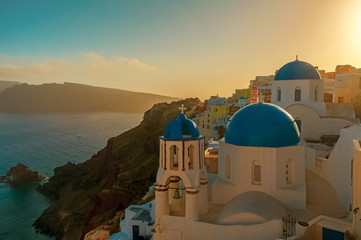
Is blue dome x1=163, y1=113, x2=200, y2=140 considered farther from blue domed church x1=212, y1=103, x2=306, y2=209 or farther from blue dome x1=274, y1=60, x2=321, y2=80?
blue dome x1=274, y1=60, x2=321, y2=80

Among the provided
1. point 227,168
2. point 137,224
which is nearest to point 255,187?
point 227,168

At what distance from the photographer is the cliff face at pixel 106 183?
35.3m

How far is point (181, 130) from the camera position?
11.3 meters

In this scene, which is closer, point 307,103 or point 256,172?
point 256,172

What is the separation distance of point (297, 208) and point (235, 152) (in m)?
3.51

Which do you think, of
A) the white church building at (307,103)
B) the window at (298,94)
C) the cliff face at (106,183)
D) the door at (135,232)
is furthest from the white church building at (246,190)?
the cliff face at (106,183)

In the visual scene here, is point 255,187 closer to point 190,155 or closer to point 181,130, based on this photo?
point 190,155

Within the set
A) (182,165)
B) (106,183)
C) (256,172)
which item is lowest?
(106,183)

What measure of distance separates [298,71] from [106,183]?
37.2m

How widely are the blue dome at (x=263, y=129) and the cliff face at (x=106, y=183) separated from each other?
1982 cm

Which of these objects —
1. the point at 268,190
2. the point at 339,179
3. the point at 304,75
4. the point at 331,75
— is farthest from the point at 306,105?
the point at 331,75

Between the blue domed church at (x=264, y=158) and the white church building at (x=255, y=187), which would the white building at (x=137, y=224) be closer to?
the white church building at (x=255, y=187)

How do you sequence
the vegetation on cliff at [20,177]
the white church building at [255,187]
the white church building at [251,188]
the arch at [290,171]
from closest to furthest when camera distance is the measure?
the white church building at [255,187]
the white church building at [251,188]
the arch at [290,171]
the vegetation on cliff at [20,177]

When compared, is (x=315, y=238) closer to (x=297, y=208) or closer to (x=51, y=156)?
(x=297, y=208)
